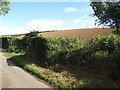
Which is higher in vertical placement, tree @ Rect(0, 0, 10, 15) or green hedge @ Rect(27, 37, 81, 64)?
tree @ Rect(0, 0, 10, 15)

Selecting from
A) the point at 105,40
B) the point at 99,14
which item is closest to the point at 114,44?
the point at 105,40

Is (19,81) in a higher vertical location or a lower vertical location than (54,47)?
lower

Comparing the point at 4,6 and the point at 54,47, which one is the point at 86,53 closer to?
the point at 54,47

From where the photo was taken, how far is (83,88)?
5906mm

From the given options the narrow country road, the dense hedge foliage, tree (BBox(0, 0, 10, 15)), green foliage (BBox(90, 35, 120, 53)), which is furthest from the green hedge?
tree (BBox(0, 0, 10, 15))

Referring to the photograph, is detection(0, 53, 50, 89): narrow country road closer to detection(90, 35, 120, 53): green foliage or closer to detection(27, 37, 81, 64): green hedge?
detection(27, 37, 81, 64): green hedge

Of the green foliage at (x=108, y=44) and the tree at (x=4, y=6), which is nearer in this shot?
the green foliage at (x=108, y=44)

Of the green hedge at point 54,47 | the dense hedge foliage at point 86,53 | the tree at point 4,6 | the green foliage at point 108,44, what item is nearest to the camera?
the dense hedge foliage at point 86,53

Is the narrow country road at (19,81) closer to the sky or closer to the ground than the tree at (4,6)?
closer to the ground

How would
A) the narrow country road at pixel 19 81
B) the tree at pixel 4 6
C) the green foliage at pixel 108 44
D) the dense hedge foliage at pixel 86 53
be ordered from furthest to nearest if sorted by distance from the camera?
the tree at pixel 4 6, the green foliage at pixel 108 44, the dense hedge foliage at pixel 86 53, the narrow country road at pixel 19 81

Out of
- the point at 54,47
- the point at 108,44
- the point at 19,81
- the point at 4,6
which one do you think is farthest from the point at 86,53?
the point at 4,6

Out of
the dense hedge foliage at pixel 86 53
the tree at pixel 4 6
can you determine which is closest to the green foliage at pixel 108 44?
the dense hedge foliage at pixel 86 53

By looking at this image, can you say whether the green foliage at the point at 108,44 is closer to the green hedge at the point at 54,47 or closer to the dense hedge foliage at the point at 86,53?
the dense hedge foliage at the point at 86,53

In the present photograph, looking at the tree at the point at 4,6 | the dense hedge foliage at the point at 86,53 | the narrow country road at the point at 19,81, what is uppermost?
the tree at the point at 4,6
